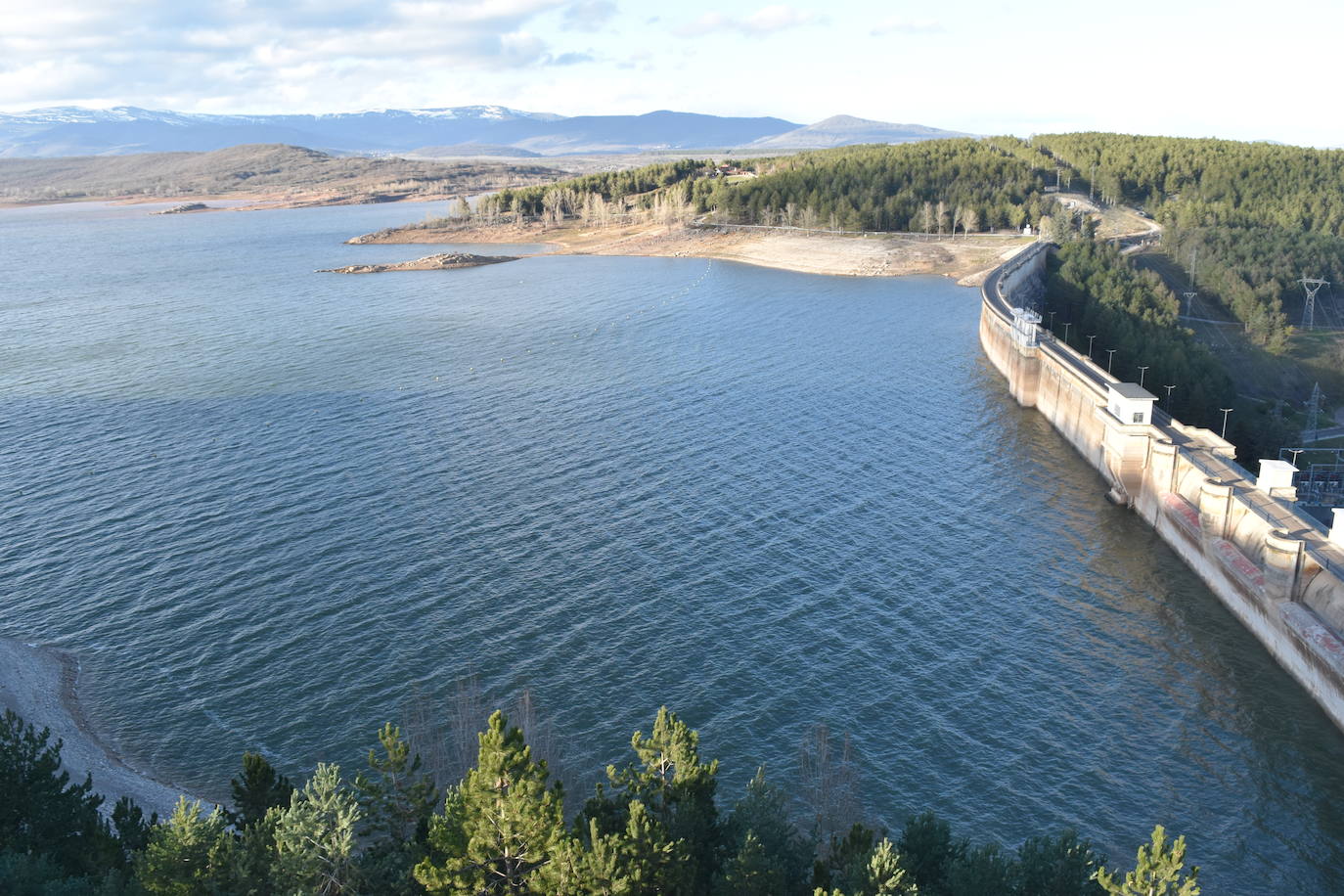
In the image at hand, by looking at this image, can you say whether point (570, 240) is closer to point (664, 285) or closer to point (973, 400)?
point (664, 285)

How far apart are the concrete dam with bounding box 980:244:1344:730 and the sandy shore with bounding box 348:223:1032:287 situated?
203ft

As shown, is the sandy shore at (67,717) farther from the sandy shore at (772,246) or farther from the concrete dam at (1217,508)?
the sandy shore at (772,246)

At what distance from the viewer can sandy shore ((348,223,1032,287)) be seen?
14050 cm

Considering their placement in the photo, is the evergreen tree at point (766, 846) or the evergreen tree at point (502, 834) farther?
the evergreen tree at point (766, 846)

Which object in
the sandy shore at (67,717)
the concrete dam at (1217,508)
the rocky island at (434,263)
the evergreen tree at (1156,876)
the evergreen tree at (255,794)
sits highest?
the rocky island at (434,263)

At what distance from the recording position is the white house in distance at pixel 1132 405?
59.1 metres

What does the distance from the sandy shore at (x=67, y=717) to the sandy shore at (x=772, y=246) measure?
4534 inches

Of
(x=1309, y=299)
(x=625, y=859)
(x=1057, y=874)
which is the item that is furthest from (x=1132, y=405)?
(x=1309, y=299)

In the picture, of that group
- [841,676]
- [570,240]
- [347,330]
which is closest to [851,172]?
[570,240]

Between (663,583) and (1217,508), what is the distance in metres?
29.1

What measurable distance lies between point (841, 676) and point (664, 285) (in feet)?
323

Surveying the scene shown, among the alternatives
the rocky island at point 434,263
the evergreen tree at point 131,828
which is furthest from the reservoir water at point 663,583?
the rocky island at point 434,263

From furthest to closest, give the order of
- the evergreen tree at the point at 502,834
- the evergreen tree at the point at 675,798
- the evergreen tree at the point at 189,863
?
the evergreen tree at the point at 675,798 < the evergreen tree at the point at 189,863 < the evergreen tree at the point at 502,834

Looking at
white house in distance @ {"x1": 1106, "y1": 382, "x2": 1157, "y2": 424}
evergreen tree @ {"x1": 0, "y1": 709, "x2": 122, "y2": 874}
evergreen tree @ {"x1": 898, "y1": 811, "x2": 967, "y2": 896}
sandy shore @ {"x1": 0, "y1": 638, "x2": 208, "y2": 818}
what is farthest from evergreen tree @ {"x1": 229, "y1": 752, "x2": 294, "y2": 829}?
white house in distance @ {"x1": 1106, "y1": 382, "x2": 1157, "y2": 424}
